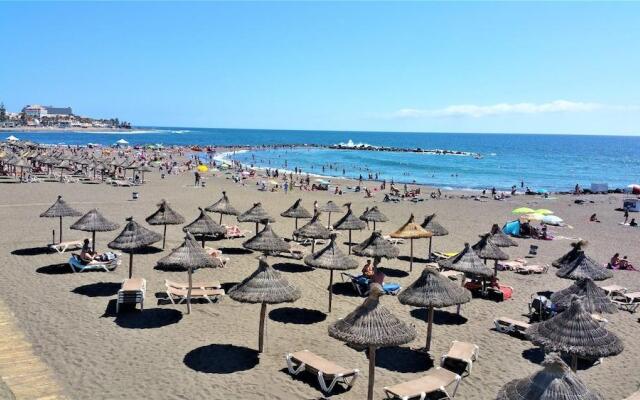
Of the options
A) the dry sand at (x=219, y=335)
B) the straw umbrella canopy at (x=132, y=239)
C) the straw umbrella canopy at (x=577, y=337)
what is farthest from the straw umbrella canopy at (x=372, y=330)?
the straw umbrella canopy at (x=132, y=239)

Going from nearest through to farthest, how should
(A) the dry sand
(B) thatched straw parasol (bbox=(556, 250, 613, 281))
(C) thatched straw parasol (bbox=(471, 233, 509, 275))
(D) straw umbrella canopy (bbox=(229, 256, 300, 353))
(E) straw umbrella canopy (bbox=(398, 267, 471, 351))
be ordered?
1. (A) the dry sand
2. (D) straw umbrella canopy (bbox=(229, 256, 300, 353))
3. (E) straw umbrella canopy (bbox=(398, 267, 471, 351))
4. (B) thatched straw parasol (bbox=(556, 250, 613, 281))
5. (C) thatched straw parasol (bbox=(471, 233, 509, 275))

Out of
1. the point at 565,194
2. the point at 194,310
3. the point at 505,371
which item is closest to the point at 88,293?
the point at 194,310

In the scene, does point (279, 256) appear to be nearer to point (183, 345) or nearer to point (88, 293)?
point (88, 293)

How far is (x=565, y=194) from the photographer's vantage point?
4744 centimetres

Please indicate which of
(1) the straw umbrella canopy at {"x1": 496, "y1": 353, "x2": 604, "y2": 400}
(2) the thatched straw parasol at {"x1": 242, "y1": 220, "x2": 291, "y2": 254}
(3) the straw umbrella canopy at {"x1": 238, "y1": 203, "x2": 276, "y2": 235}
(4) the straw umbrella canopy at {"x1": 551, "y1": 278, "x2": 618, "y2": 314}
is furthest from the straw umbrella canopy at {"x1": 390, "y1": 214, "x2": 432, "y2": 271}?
(1) the straw umbrella canopy at {"x1": 496, "y1": 353, "x2": 604, "y2": 400}

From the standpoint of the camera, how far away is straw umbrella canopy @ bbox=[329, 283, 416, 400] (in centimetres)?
809

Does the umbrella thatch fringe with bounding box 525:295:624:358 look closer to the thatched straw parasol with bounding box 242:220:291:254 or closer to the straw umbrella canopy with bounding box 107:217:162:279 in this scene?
the thatched straw parasol with bounding box 242:220:291:254

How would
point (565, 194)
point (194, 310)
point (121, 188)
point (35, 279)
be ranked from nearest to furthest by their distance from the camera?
1. point (194, 310)
2. point (35, 279)
3. point (121, 188)
4. point (565, 194)

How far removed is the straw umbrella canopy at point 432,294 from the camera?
1059cm

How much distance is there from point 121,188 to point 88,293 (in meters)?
24.9

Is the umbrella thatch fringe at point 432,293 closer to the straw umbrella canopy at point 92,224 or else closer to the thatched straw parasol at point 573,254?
the thatched straw parasol at point 573,254

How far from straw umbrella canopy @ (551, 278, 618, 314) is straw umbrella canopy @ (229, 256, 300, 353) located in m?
5.91

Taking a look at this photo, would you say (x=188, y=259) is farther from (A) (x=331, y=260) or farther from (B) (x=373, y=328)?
(B) (x=373, y=328)

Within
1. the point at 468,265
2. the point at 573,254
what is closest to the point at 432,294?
the point at 468,265
